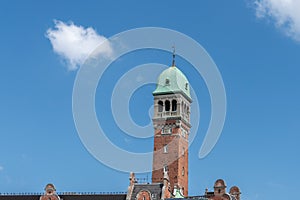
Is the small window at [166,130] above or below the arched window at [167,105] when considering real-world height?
below

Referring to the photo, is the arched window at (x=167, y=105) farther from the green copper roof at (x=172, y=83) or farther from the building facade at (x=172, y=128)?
the green copper roof at (x=172, y=83)

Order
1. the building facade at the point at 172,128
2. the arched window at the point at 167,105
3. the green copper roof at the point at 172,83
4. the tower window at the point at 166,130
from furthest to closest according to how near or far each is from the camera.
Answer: the green copper roof at the point at 172,83, the arched window at the point at 167,105, the tower window at the point at 166,130, the building facade at the point at 172,128

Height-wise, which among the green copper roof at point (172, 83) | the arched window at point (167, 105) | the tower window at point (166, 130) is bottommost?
the tower window at point (166, 130)

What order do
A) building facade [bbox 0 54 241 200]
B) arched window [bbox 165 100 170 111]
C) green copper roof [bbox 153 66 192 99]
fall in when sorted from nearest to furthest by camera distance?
building facade [bbox 0 54 241 200]
arched window [bbox 165 100 170 111]
green copper roof [bbox 153 66 192 99]

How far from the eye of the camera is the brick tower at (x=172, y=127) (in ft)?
495

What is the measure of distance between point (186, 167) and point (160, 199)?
3586 cm

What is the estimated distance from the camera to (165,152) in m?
153

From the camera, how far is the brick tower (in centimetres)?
15100

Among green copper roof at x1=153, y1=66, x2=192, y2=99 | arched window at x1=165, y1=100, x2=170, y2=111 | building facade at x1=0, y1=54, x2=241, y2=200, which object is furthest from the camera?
green copper roof at x1=153, y1=66, x2=192, y2=99

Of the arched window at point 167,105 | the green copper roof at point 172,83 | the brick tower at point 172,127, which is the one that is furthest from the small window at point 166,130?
the green copper roof at point 172,83

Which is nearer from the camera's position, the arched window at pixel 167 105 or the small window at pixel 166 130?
the small window at pixel 166 130

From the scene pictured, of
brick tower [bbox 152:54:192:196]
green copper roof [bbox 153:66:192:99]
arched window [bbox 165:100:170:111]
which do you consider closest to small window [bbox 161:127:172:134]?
brick tower [bbox 152:54:192:196]

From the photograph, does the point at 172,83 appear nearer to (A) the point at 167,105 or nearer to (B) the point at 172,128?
(A) the point at 167,105

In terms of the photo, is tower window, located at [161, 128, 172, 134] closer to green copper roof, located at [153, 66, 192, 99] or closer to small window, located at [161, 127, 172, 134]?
small window, located at [161, 127, 172, 134]
